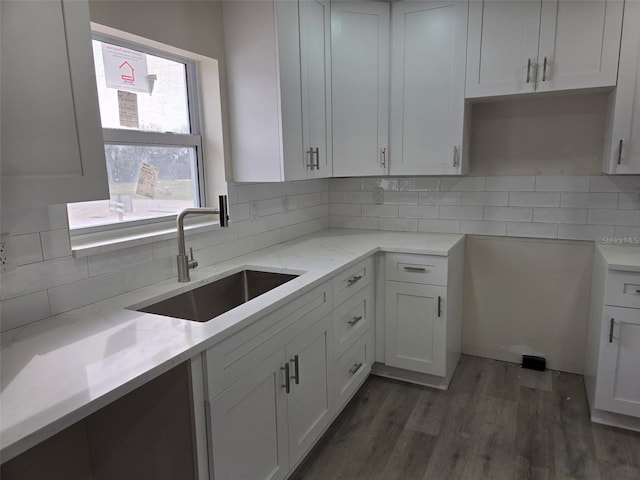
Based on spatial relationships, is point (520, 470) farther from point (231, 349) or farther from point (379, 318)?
point (231, 349)

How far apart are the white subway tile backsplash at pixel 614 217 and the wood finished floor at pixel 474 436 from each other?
103cm

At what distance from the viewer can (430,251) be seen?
2539 millimetres

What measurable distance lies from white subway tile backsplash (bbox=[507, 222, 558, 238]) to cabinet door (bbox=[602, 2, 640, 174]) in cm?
57

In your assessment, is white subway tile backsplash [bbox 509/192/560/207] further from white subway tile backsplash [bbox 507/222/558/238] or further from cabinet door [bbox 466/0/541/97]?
cabinet door [bbox 466/0/541/97]

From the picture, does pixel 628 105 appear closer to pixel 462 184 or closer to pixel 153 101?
pixel 462 184

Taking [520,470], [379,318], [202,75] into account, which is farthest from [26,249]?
[520,470]

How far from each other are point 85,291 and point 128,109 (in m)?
0.80

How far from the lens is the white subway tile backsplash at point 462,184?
116 inches

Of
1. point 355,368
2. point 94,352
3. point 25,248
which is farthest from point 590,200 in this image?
point 25,248

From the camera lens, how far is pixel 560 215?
2785 mm

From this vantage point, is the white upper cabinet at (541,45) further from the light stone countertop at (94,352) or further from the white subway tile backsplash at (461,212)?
the light stone countertop at (94,352)

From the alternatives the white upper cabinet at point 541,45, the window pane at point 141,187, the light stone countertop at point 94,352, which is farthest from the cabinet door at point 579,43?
the window pane at point 141,187

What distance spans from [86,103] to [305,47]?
4.88 ft

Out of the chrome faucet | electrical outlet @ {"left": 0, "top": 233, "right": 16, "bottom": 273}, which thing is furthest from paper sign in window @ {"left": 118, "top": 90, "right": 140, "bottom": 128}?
electrical outlet @ {"left": 0, "top": 233, "right": 16, "bottom": 273}
